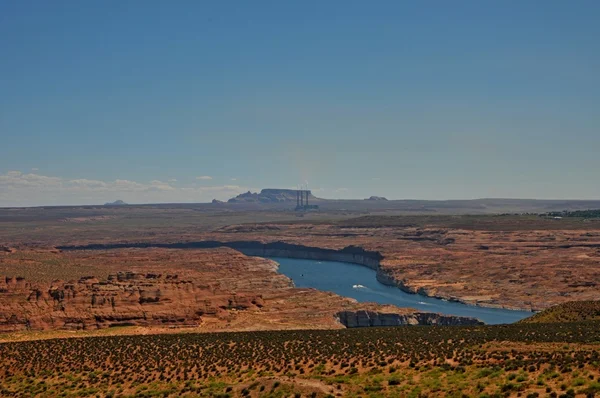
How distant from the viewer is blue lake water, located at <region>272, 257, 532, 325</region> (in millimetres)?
98875

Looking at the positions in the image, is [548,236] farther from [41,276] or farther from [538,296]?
[41,276]

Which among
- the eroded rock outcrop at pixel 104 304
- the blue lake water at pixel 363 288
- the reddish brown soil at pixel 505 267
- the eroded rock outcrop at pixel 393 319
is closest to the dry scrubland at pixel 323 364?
the eroded rock outcrop at pixel 104 304

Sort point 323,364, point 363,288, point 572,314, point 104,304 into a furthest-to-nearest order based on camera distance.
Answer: point 363,288 → point 104,304 → point 572,314 → point 323,364

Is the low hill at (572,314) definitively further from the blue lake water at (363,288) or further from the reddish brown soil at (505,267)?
the reddish brown soil at (505,267)

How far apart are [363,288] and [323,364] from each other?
89.6m

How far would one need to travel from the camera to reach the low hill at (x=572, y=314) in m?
55.8

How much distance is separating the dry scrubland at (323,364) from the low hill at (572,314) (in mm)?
7685

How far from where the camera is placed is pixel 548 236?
628 ft

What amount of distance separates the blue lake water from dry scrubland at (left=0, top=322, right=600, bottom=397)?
4441 centimetres

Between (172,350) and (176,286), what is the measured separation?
3120 cm

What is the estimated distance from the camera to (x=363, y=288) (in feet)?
426

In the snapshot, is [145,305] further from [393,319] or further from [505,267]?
[505,267]

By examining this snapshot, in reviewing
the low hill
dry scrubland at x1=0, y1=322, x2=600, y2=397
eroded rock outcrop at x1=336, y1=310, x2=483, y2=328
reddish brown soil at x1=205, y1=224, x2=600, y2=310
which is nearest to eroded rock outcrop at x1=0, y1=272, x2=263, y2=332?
dry scrubland at x1=0, y1=322, x2=600, y2=397

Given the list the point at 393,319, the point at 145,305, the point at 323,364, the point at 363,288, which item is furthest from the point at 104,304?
the point at 363,288
